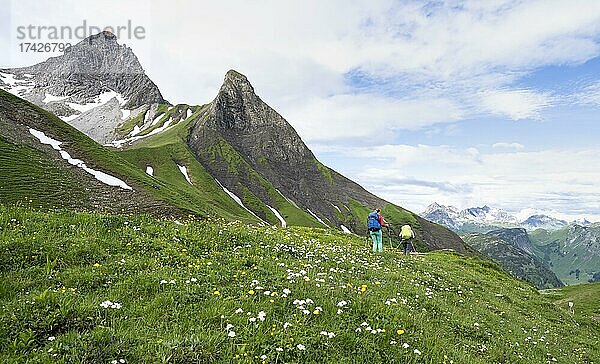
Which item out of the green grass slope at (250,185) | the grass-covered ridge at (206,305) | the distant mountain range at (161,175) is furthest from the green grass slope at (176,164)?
the grass-covered ridge at (206,305)

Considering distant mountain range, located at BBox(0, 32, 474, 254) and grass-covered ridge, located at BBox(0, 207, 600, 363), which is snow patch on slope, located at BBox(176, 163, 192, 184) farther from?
grass-covered ridge, located at BBox(0, 207, 600, 363)

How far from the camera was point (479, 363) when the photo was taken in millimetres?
10398

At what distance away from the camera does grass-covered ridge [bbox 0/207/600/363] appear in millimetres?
8055

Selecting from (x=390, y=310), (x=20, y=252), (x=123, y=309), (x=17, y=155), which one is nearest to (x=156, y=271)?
(x=123, y=309)

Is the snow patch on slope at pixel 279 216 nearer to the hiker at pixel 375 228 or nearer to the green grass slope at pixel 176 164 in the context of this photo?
the green grass slope at pixel 176 164

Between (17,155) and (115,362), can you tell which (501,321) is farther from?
(17,155)

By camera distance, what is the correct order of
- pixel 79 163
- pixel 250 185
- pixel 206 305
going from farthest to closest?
pixel 250 185, pixel 79 163, pixel 206 305

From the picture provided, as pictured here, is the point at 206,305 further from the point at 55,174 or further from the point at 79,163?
the point at 79,163

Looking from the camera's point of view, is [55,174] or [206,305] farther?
[55,174]

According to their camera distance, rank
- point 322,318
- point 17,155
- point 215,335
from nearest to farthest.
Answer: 1. point 215,335
2. point 322,318
3. point 17,155

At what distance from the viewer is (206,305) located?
9.93m

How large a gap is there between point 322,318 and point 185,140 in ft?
593

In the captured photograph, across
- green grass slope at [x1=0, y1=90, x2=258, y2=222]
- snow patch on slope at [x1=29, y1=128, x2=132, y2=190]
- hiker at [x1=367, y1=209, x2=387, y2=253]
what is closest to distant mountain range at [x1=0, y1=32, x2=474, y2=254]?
green grass slope at [x1=0, y1=90, x2=258, y2=222]

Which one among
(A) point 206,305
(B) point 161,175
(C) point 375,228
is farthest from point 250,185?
(A) point 206,305
